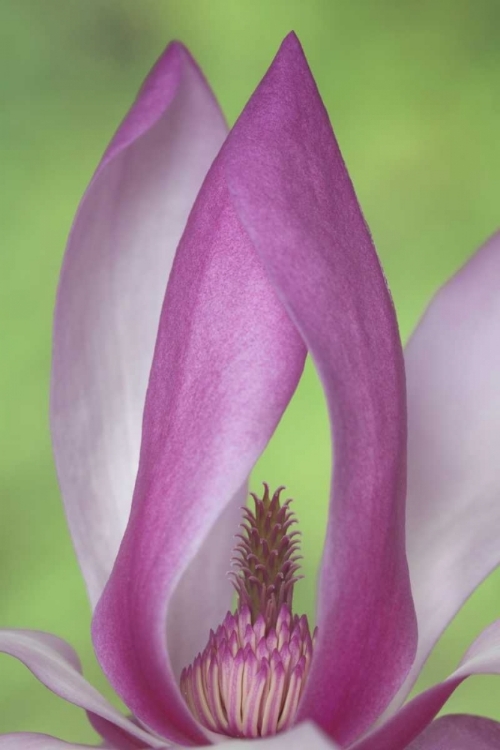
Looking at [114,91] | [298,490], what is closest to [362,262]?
[298,490]

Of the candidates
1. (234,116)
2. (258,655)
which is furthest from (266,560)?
(234,116)

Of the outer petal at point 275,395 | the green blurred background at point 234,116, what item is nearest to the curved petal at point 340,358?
the outer petal at point 275,395

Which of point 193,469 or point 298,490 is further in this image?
point 298,490

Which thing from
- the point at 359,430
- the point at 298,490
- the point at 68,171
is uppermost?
the point at 68,171

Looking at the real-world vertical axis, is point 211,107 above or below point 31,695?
above

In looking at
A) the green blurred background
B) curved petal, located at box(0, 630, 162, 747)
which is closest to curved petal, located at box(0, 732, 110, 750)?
curved petal, located at box(0, 630, 162, 747)

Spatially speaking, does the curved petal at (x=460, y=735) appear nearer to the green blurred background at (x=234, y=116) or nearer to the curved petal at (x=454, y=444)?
the curved petal at (x=454, y=444)

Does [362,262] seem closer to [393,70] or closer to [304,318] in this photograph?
[304,318]
